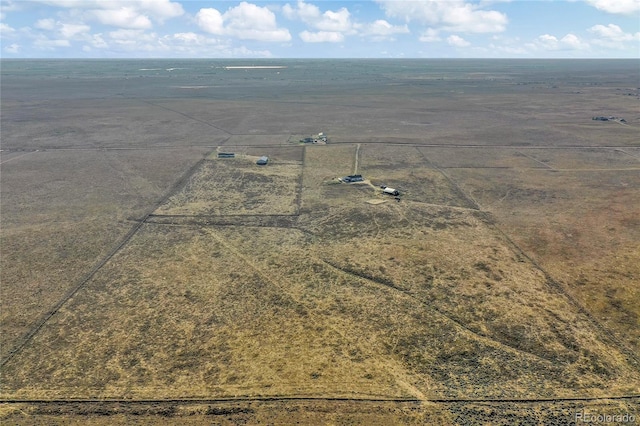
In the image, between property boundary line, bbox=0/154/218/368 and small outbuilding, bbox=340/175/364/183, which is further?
small outbuilding, bbox=340/175/364/183

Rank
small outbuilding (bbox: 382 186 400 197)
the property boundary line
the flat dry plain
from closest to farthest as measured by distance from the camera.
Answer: the flat dry plain → the property boundary line → small outbuilding (bbox: 382 186 400 197)

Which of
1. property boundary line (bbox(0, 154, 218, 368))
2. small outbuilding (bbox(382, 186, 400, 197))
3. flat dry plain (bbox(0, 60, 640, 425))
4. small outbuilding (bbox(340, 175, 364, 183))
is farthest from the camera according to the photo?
small outbuilding (bbox(340, 175, 364, 183))

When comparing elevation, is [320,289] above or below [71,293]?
above

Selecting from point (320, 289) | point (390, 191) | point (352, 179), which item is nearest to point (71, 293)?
point (320, 289)

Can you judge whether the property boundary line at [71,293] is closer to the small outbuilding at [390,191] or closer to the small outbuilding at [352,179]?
the small outbuilding at [352,179]

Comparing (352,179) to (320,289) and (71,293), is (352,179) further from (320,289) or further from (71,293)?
(71,293)

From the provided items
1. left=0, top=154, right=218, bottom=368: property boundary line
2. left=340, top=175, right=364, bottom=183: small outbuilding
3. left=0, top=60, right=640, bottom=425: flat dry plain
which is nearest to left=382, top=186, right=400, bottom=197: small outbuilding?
left=0, top=60, right=640, bottom=425: flat dry plain

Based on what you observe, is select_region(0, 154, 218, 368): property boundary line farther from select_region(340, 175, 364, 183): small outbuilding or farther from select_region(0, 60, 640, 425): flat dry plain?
select_region(340, 175, 364, 183): small outbuilding

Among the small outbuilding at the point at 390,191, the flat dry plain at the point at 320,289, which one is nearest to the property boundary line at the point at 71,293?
the flat dry plain at the point at 320,289

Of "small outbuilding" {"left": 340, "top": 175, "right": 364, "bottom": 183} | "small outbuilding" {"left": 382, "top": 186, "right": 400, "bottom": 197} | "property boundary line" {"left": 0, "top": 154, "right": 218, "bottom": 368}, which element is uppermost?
"small outbuilding" {"left": 340, "top": 175, "right": 364, "bottom": 183}
